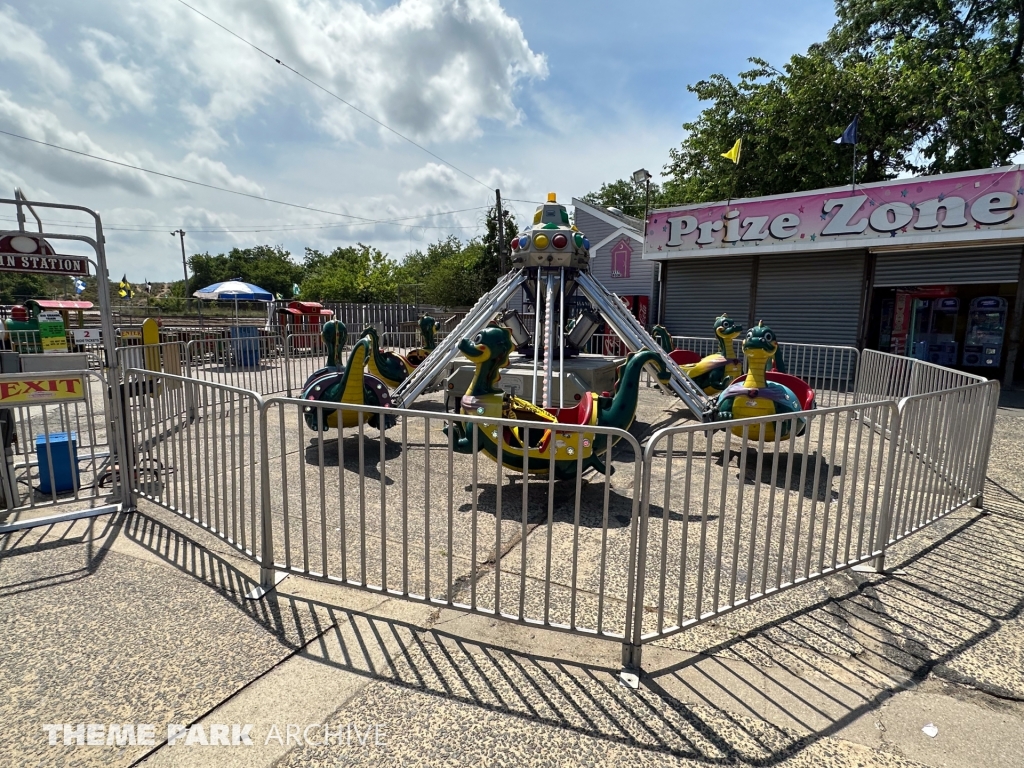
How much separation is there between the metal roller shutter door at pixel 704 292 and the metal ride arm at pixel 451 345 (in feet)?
25.8

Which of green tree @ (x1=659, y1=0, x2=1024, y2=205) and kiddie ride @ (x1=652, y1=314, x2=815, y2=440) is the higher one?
green tree @ (x1=659, y1=0, x2=1024, y2=205)

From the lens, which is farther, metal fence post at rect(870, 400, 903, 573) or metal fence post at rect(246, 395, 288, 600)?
metal fence post at rect(870, 400, 903, 573)

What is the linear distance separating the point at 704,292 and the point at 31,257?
571 inches

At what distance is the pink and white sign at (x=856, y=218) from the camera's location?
10.4m

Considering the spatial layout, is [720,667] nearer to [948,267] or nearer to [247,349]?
[247,349]

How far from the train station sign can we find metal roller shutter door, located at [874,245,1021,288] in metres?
14.9

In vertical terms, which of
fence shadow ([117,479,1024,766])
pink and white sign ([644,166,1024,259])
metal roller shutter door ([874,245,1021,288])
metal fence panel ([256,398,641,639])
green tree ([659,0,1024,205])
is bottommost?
fence shadow ([117,479,1024,766])

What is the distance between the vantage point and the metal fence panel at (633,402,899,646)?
8.71ft

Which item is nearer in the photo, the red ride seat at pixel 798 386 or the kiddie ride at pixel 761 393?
the kiddie ride at pixel 761 393

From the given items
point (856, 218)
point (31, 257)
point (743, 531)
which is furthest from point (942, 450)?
point (856, 218)

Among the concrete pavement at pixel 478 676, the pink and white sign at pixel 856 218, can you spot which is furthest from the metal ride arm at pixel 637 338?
the pink and white sign at pixel 856 218

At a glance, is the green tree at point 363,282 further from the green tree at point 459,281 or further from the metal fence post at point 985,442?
the metal fence post at point 985,442

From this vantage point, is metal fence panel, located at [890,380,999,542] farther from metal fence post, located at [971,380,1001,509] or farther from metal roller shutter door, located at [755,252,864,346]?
metal roller shutter door, located at [755,252,864,346]

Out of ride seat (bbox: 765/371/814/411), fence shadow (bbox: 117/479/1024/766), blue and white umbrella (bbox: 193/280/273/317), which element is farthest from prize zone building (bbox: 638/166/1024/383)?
blue and white umbrella (bbox: 193/280/273/317)
